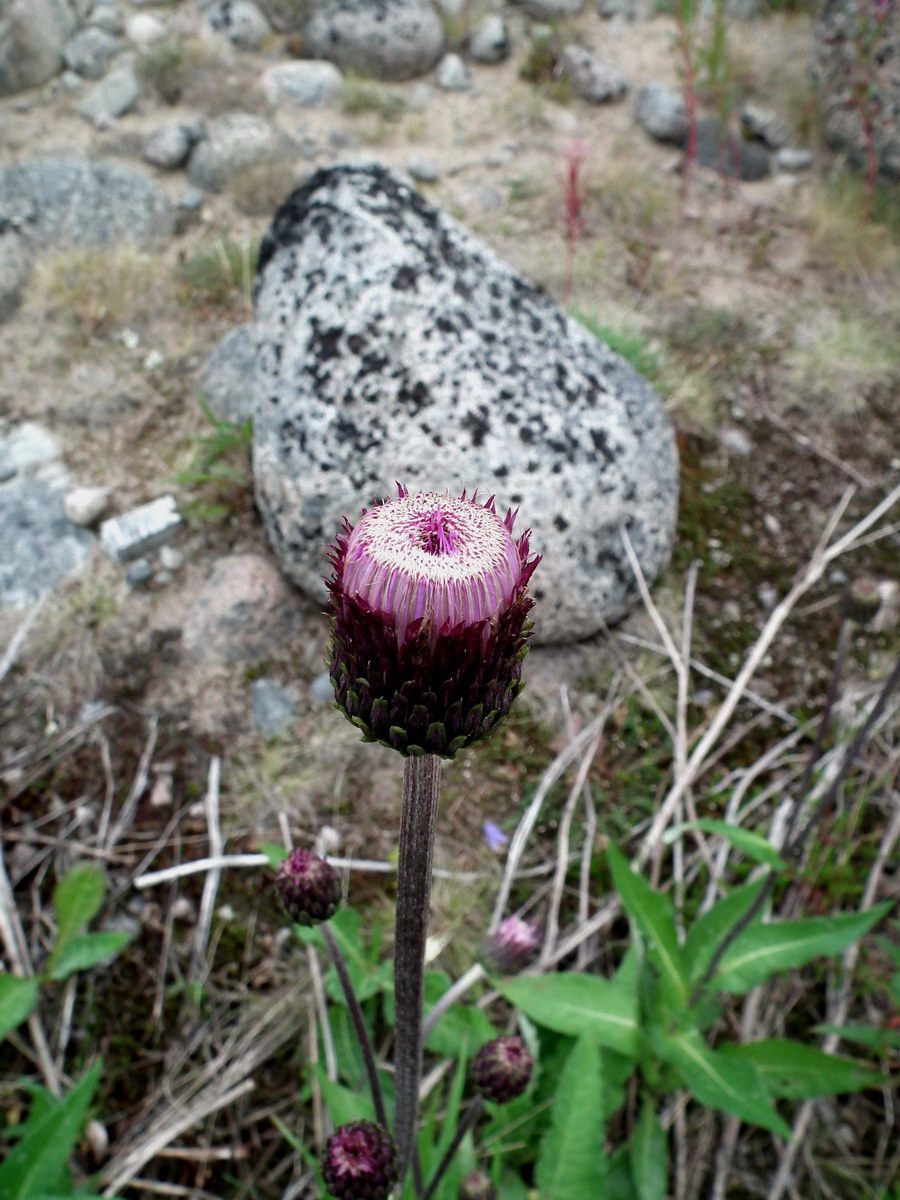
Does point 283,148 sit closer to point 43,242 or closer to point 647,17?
point 43,242

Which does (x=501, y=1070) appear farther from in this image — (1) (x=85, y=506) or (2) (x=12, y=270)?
(2) (x=12, y=270)

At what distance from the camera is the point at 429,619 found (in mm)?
1214

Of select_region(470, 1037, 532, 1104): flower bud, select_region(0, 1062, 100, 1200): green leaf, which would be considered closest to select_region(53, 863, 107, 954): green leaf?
select_region(0, 1062, 100, 1200): green leaf

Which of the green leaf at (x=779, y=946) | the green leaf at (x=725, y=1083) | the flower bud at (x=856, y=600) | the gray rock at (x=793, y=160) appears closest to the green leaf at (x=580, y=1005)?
the green leaf at (x=725, y=1083)

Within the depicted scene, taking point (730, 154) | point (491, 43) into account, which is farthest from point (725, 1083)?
point (491, 43)

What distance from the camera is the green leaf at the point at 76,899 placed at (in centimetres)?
264

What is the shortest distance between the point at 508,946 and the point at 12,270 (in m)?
4.70

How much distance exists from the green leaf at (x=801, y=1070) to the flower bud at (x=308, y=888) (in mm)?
1327

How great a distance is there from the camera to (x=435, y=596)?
1.20m


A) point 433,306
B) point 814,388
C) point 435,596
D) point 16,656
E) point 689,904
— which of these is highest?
point 435,596

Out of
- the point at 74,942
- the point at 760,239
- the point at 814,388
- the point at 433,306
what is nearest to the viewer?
the point at 74,942

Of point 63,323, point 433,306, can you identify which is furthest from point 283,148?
point 433,306

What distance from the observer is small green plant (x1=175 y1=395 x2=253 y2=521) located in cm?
367

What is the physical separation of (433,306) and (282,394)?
65 cm
